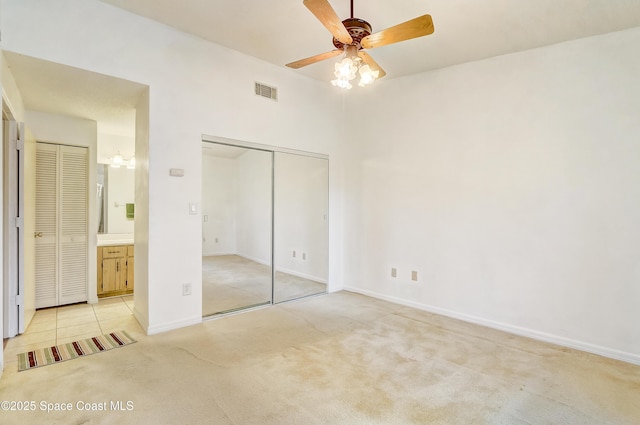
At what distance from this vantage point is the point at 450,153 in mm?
3906

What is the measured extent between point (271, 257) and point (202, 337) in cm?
139

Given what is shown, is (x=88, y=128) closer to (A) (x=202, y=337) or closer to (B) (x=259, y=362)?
(A) (x=202, y=337)

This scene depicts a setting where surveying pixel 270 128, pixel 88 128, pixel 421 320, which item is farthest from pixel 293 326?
pixel 88 128

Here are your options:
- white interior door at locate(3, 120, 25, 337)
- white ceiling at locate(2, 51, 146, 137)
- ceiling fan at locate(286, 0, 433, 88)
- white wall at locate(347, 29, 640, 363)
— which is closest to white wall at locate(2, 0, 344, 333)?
white ceiling at locate(2, 51, 146, 137)

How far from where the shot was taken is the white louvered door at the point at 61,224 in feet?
13.3

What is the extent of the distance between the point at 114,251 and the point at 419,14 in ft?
15.7

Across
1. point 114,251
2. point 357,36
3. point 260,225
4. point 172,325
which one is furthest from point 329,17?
point 114,251

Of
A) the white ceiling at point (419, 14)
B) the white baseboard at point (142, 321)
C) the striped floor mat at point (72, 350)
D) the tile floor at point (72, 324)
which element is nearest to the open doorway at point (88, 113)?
the tile floor at point (72, 324)

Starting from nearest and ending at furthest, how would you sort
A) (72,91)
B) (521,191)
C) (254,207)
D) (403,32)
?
(403,32) → (72,91) → (521,191) → (254,207)

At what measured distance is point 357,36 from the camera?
93.3 inches

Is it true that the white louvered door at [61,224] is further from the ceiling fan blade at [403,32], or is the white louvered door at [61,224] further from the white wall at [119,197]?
the ceiling fan blade at [403,32]

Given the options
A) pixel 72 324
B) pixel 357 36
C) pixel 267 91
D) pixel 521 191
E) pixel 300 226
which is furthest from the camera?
pixel 300 226

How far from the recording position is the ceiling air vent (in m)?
4.04

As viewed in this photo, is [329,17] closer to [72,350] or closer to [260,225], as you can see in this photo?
[260,225]
